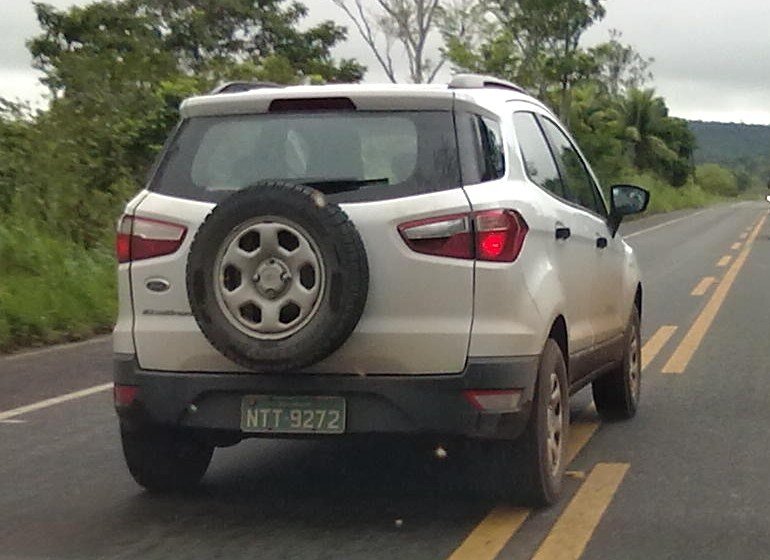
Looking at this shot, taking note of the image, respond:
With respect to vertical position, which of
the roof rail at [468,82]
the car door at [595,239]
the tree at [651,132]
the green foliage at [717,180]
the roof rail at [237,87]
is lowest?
the green foliage at [717,180]

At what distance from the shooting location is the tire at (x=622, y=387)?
25.7ft

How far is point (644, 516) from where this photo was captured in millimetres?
5562

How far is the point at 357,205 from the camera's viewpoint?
5.14 m

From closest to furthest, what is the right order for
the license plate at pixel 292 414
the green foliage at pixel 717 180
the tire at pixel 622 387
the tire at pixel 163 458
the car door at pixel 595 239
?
the license plate at pixel 292 414 < the tire at pixel 163 458 < the car door at pixel 595 239 < the tire at pixel 622 387 < the green foliage at pixel 717 180

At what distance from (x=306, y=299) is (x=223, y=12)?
118 ft

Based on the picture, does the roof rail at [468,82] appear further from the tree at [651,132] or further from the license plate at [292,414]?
the tree at [651,132]

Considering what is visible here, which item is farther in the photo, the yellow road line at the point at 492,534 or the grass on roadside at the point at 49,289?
the grass on roadside at the point at 49,289

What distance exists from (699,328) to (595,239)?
6330mm

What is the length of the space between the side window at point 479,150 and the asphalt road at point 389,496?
1.37 metres

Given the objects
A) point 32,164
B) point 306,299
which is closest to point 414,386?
point 306,299

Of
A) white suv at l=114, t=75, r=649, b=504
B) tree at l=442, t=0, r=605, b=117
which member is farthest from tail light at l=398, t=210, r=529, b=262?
tree at l=442, t=0, r=605, b=117

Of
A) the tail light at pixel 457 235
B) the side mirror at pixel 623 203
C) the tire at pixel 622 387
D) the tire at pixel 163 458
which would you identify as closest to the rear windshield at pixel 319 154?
the tail light at pixel 457 235

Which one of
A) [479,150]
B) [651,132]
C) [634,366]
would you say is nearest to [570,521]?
[479,150]

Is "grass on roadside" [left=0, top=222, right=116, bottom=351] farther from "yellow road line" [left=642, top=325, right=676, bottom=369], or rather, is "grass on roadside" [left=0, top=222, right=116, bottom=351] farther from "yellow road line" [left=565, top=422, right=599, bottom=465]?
"yellow road line" [left=565, top=422, right=599, bottom=465]
